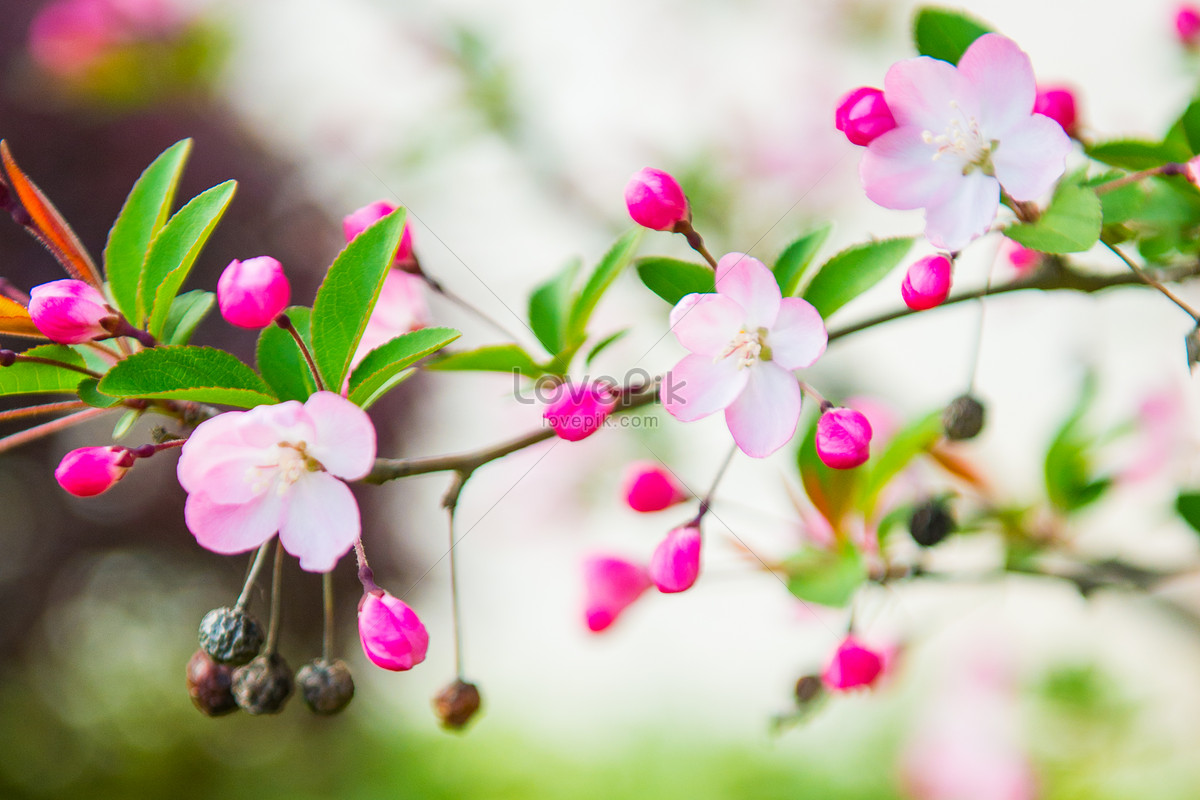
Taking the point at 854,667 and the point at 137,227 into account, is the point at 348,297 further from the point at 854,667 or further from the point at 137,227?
the point at 854,667

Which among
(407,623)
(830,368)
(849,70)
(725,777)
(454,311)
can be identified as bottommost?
(725,777)

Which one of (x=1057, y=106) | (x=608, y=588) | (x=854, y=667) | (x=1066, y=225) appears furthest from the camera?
(x=608, y=588)

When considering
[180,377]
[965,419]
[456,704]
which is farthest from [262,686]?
[965,419]

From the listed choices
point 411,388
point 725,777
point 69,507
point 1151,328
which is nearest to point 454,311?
point 411,388

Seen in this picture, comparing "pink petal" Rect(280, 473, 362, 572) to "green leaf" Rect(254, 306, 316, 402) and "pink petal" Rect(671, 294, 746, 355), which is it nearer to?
"green leaf" Rect(254, 306, 316, 402)

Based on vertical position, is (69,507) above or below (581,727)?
above

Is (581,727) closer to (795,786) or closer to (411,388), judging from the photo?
(795,786)

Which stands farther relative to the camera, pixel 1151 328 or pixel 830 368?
pixel 830 368
